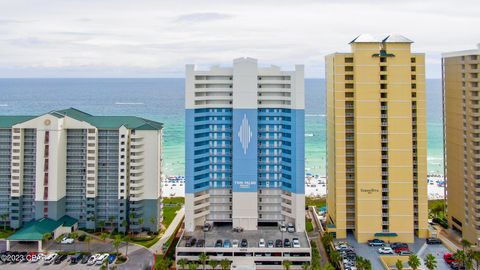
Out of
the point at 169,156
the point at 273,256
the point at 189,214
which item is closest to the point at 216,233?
the point at 189,214

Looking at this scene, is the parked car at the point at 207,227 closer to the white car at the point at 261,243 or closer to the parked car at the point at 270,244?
the white car at the point at 261,243

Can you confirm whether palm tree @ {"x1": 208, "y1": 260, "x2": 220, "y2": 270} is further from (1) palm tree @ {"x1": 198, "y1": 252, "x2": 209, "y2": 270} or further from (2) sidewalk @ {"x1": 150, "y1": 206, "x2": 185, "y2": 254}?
(2) sidewalk @ {"x1": 150, "y1": 206, "x2": 185, "y2": 254}

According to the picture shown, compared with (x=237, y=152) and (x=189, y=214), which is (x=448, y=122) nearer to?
(x=237, y=152)

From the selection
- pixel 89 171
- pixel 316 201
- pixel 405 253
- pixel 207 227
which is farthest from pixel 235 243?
pixel 316 201

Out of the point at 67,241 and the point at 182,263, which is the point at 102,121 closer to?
the point at 67,241

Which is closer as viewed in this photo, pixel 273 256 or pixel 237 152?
pixel 273 256

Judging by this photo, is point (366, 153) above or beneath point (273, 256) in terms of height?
above

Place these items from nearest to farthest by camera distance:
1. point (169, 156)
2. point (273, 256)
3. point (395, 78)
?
point (273, 256)
point (395, 78)
point (169, 156)

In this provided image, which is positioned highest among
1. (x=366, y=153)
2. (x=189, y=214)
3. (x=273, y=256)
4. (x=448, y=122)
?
(x=448, y=122)
